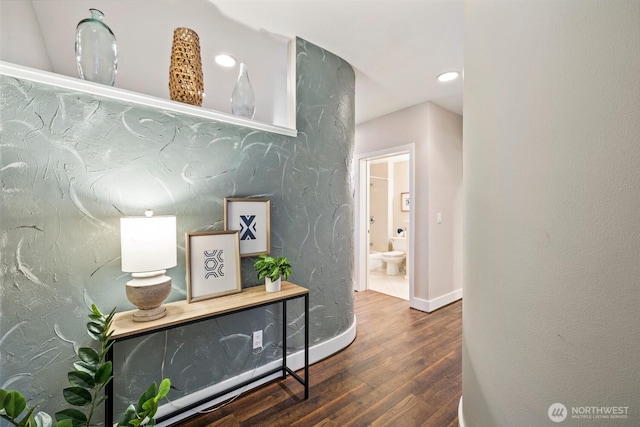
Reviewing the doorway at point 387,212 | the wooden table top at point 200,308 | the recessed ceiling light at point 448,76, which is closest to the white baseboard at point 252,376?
the wooden table top at point 200,308

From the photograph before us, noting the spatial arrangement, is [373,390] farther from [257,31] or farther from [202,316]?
[257,31]

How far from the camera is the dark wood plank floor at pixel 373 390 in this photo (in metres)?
1.55

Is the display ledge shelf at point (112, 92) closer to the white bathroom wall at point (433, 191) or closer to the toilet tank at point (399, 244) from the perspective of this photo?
the white bathroom wall at point (433, 191)

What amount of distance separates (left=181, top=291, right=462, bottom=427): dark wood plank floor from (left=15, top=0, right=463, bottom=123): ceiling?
2.08 meters

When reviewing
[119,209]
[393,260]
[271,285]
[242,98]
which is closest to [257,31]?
[242,98]

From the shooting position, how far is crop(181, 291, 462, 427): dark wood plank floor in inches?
60.9

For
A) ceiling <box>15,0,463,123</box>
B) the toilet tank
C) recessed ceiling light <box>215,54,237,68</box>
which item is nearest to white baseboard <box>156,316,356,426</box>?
ceiling <box>15,0,463,123</box>

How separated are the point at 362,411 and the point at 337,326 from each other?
0.75 m

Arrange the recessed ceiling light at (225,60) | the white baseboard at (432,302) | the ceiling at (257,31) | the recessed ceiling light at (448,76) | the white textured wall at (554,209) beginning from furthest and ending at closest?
1. the white baseboard at (432,302)
2. the recessed ceiling light at (448,76)
3. the recessed ceiling light at (225,60)
4. the ceiling at (257,31)
5. the white textured wall at (554,209)

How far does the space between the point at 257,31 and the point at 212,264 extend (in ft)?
5.51

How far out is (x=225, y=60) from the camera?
2.08 m

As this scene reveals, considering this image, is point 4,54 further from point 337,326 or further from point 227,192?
point 337,326

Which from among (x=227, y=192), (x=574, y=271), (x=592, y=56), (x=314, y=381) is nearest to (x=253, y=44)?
(x=227, y=192)

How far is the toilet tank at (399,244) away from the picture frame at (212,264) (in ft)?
13.6
